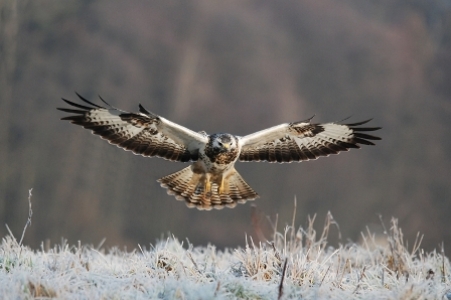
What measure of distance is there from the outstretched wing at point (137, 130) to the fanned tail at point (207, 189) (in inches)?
13.9

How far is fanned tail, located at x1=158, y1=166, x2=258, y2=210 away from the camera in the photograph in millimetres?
5582

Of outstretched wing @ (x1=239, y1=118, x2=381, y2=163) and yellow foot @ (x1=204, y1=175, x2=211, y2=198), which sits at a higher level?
outstretched wing @ (x1=239, y1=118, x2=381, y2=163)

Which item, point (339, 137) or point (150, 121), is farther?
point (339, 137)

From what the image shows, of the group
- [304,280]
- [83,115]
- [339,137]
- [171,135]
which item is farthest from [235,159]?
[304,280]

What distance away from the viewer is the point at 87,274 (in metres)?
3.55

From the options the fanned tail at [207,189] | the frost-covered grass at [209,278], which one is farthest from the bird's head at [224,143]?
the frost-covered grass at [209,278]

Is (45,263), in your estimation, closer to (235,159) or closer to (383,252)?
(235,159)

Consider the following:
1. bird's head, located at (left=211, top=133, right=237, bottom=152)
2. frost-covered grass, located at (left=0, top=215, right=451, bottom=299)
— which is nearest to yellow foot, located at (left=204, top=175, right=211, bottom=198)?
bird's head, located at (left=211, top=133, right=237, bottom=152)

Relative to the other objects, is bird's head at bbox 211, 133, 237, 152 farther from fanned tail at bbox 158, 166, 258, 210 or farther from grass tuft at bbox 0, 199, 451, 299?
grass tuft at bbox 0, 199, 451, 299

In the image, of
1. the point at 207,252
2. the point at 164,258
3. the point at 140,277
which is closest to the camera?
the point at 140,277

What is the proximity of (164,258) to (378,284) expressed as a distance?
4.91ft

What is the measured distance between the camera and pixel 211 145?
5.16 meters

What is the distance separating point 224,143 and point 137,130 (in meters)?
0.82

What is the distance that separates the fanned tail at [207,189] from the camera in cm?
558
